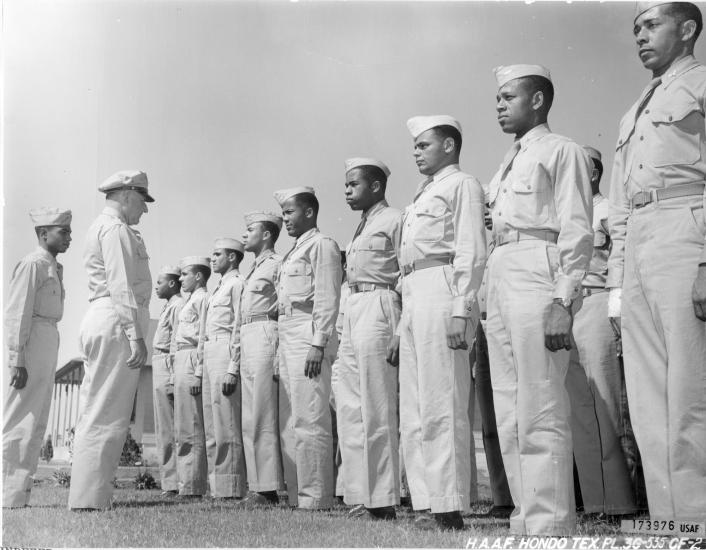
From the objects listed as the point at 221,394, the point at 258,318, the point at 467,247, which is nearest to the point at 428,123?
the point at 467,247

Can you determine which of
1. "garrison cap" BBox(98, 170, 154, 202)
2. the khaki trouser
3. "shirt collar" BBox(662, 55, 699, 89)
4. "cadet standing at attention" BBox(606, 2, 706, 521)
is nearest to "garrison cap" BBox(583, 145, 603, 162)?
"cadet standing at attention" BBox(606, 2, 706, 521)

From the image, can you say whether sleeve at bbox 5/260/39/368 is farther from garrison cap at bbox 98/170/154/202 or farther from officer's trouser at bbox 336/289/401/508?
officer's trouser at bbox 336/289/401/508

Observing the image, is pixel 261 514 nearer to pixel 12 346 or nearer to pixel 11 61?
pixel 12 346

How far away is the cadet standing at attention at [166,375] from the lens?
31.0ft

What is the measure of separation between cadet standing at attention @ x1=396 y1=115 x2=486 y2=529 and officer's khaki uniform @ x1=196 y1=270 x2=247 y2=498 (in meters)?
3.15

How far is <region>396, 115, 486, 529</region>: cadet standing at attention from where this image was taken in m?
4.70

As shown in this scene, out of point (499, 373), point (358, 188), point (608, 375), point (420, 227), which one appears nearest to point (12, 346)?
point (358, 188)

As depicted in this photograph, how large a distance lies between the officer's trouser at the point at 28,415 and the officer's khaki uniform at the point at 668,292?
4.77 metres

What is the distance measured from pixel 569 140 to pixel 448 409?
1.66 meters

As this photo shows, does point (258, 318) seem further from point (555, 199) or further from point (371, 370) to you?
point (555, 199)

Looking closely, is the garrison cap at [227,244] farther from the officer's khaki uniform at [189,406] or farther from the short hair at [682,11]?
the short hair at [682,11]

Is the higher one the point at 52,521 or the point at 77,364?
→ the point at 77,364

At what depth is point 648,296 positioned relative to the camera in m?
4.05

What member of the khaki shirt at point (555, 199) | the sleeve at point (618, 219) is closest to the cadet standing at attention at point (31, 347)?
the khaki shirt at point (555, 199)
